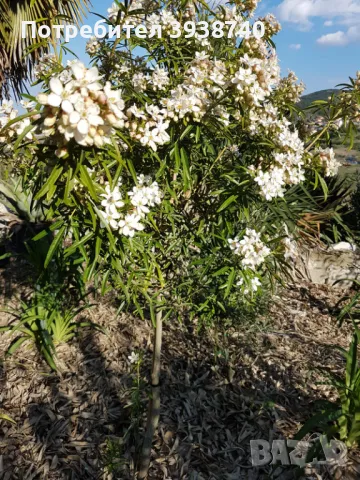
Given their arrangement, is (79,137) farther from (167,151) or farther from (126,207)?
(167,151)

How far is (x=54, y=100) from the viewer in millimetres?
1029

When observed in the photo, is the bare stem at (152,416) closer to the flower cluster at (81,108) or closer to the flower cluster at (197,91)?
the flower cluster at (197,91)

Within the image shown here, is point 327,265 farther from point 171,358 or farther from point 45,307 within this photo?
point 45,307

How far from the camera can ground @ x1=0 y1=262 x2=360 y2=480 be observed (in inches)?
86.0

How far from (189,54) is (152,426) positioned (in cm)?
188

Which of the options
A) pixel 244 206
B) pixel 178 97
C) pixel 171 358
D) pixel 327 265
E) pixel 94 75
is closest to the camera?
pixel 94 75

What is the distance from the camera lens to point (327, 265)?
13.2 feet

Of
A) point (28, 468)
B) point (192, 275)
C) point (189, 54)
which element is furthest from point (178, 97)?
point (28, 468)

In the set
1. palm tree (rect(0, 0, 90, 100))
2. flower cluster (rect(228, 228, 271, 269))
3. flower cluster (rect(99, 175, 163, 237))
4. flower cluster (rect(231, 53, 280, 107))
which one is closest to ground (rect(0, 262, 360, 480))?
flower cluster (rect(228, 228, 271, 269))

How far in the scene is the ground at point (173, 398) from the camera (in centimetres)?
219

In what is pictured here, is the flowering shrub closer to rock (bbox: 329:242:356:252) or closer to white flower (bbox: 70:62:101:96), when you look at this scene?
white flower (bbox: 70:62:101:96)

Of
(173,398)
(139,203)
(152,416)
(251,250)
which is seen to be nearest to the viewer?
(139,203)

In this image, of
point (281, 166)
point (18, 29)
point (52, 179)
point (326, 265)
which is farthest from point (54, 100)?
point (18, 29)

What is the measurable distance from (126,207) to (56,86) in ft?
1.91
